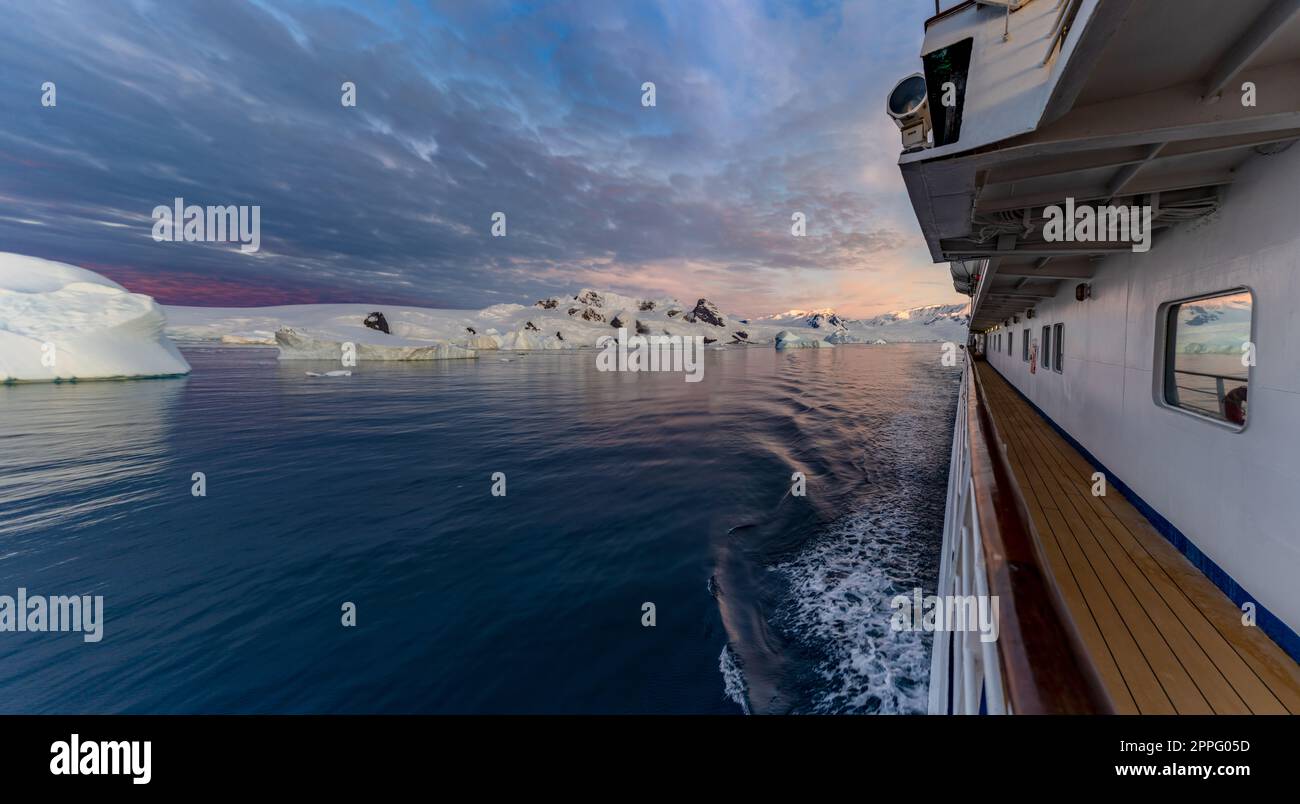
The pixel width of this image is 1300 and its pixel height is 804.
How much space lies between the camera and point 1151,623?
104 inches

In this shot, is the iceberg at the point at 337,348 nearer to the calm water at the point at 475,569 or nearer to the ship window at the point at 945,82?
the calm water at the point at 475,569

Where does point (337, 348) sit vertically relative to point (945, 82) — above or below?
above

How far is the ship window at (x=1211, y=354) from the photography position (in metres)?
3.04

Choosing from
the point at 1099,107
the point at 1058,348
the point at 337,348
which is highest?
the point at 337,348

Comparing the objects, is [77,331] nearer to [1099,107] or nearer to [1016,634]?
[1016,634]

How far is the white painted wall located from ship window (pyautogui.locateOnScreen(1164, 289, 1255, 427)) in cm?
12

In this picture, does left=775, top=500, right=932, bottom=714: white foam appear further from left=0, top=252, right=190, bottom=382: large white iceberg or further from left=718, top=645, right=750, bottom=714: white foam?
left=0, top=252, right=190, bottom=382: large white iceberg

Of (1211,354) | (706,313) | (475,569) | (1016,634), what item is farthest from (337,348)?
(706,313)

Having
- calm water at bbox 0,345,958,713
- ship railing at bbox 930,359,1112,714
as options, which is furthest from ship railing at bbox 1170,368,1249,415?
calm water at bbox 0,345,958,713

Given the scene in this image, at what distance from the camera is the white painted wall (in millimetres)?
2494

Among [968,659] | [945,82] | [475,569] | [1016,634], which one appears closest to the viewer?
[1016,634]

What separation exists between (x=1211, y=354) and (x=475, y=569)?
7.46 m

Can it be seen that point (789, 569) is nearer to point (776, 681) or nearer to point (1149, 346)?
point (776, 681)
